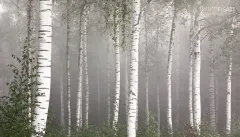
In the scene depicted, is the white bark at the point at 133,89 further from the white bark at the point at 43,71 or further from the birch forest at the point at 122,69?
the white bark at the point at 43,71

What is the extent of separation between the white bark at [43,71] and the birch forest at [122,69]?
0.08 ft

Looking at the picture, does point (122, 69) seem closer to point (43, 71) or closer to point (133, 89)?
point (133, 89)

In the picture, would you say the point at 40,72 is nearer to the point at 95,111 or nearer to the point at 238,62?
the point at 238,62

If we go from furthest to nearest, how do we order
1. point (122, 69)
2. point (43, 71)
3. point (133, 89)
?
1. point (122, 69)
2. point (133, 89)
3. point (43, 71)

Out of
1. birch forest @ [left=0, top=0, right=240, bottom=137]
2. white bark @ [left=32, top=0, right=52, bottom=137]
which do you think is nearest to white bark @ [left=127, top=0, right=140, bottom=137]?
birch forest @ [left=0, top=0, right=240, bottom=137]

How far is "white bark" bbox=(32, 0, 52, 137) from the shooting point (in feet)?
24.1

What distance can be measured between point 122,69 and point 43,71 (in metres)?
31.5

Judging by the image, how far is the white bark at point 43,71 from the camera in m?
7.33

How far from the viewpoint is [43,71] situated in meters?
→ 7.45

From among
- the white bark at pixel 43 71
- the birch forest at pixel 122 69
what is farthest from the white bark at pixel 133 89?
the white bark at pixel 43 71

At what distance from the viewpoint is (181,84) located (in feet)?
121

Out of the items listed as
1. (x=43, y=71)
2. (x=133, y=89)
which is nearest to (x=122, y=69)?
(x=133, y=89)

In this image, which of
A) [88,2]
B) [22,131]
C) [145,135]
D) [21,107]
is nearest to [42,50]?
[21,107]

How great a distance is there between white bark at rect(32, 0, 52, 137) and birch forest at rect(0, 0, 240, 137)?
2 cm
